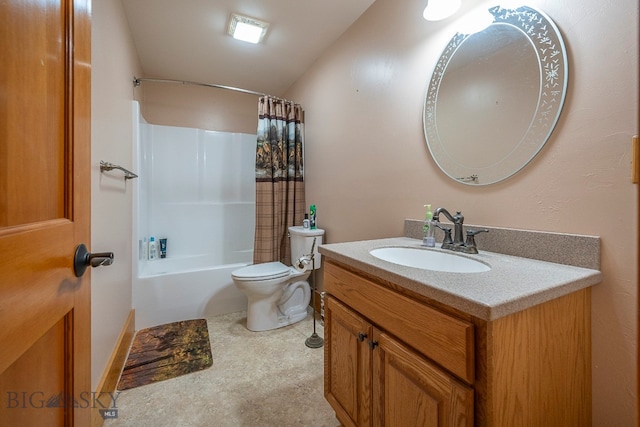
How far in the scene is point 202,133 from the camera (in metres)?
2.87

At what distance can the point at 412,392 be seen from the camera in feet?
2.37

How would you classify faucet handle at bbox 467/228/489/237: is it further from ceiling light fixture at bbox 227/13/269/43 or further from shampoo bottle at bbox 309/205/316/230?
ceiling light fixture at bbox 227/13/269/43

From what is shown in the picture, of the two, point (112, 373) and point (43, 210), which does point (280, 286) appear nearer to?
point (112, 373)

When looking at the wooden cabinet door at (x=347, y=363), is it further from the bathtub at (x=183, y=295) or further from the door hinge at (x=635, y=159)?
the bathtub at (x=183, y=295)

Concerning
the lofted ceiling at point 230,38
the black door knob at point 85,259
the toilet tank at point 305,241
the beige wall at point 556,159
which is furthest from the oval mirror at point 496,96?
the black door knob at point 85,259

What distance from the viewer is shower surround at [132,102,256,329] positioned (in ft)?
7.02

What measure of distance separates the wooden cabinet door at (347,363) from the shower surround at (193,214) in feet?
4.75

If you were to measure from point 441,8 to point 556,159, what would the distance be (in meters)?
0.80

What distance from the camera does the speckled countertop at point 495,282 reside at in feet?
1.83

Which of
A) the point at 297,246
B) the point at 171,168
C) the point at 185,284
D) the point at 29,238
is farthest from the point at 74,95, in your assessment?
the point at 171,168

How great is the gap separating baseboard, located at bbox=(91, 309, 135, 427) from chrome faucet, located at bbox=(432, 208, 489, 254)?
66.0 inches

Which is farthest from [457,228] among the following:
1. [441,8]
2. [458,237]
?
[441,8]

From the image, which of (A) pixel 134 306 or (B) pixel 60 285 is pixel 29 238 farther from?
(A) pixel 134 306

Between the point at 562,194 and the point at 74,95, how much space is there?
55.1 inches
